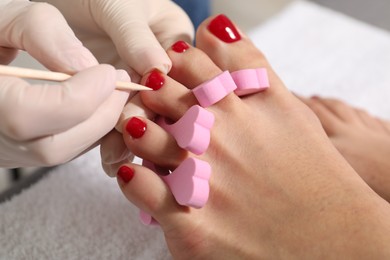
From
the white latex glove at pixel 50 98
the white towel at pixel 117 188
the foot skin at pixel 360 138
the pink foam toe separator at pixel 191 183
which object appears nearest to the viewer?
the white latex glove at pixel 50 98

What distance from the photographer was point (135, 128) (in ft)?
2.61

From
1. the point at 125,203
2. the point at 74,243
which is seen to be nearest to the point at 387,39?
the point at 125,203

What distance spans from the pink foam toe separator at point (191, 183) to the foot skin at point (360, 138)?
44cm

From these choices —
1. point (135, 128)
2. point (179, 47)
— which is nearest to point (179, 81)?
point (179, 47)

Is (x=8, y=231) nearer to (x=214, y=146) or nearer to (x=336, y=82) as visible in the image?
(x=214, y=146)

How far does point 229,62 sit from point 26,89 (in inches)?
16.4

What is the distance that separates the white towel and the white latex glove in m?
0.21

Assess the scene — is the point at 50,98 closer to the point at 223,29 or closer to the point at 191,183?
the point at 191,183

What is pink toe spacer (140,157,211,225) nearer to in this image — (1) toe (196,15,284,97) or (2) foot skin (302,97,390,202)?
(1) toe (196,15,284,97)

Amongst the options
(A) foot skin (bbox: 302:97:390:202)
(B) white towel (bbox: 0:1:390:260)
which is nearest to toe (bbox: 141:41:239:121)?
(B) white towel (bbox: 0:1:390:260)

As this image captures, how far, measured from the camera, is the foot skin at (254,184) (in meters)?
0.77

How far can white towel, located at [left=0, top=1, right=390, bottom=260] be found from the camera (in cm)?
89

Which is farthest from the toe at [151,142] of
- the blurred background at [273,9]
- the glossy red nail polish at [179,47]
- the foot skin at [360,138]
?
the blurred background at [273,9]

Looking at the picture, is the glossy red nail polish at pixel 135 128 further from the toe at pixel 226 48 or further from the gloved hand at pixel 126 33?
the toe at pixel 226 48
